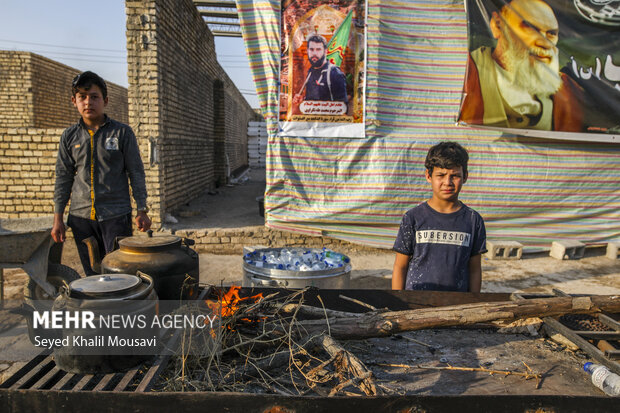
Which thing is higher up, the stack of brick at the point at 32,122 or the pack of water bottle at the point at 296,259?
the stack of brick at the point at 32,122

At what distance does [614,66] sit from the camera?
5777 mm

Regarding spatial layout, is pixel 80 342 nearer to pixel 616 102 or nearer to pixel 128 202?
Answer: pixel 128 202

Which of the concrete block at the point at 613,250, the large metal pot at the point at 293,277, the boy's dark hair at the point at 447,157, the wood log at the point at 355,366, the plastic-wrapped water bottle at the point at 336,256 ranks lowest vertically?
the concrete block at the point at 613,250

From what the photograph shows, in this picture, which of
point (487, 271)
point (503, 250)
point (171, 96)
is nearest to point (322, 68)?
point (171, 96)

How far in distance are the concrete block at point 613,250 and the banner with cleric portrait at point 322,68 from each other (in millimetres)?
4272

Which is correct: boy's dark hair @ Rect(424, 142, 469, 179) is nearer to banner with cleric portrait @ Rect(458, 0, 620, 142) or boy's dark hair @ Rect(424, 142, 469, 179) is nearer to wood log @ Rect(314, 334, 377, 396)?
wood log @ Rect(314, 334, 377, 396)

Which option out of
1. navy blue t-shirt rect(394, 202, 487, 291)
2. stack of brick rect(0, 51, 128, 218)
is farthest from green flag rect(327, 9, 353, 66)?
stack of brick rect(0, 51, 128, 218)

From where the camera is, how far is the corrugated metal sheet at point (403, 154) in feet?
18.4

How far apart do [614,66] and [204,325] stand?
675 centimetres

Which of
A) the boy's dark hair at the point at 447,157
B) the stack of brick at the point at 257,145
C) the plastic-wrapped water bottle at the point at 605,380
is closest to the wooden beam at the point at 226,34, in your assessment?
the stack of brick at the point at 257,145

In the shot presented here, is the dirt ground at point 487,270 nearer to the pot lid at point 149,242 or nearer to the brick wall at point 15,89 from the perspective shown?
the pot lid at point 149,242

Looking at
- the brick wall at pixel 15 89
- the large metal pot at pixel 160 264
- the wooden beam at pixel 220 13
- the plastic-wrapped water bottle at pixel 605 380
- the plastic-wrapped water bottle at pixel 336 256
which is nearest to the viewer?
the plastic-wrapped water bottle at pixel 605 380

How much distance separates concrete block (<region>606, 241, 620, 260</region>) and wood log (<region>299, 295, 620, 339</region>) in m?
5.12

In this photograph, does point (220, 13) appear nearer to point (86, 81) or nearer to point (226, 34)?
point (226, 34)
